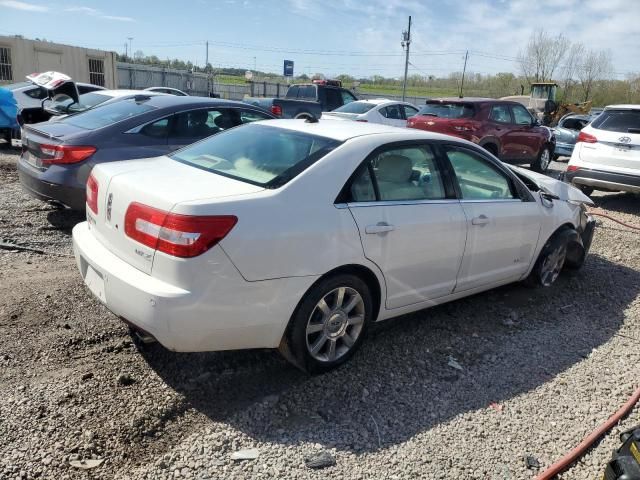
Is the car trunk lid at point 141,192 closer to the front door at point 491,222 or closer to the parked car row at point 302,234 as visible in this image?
the parked car row at point 302,234

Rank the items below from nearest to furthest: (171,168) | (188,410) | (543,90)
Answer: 1. (188,410)
2. (171,168)
3. (543,90)

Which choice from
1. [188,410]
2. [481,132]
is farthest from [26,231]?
[481,132]

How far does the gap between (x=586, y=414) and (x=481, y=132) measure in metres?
8.56

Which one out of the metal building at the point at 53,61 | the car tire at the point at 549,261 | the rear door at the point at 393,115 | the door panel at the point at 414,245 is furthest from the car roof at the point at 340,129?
the metal building at the point at 53,61

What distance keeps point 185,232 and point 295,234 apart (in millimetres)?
603

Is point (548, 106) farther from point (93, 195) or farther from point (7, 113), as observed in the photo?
point (93, 195)

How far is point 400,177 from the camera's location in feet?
12.0

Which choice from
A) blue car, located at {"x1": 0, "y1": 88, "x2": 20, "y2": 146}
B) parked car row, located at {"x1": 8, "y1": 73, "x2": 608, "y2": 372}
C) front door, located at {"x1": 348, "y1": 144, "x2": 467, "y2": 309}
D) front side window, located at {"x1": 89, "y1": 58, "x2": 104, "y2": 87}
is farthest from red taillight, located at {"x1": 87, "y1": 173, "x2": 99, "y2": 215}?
front side window, located at {"x1": 89, "y1": 58, "x2": 104, "y2": 87}

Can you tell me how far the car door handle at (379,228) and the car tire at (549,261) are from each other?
87.3 inches

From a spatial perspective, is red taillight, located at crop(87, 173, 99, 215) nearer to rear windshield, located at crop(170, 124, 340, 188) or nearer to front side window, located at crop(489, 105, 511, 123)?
rear windshield, located at crop(170, 124, 340, 188)

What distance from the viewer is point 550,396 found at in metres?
3.37

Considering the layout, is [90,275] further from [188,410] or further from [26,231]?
[26,231]

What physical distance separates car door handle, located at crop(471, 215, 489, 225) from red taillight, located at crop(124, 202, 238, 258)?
202cm

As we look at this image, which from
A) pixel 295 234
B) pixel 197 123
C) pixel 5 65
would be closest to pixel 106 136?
pixel 197 123
